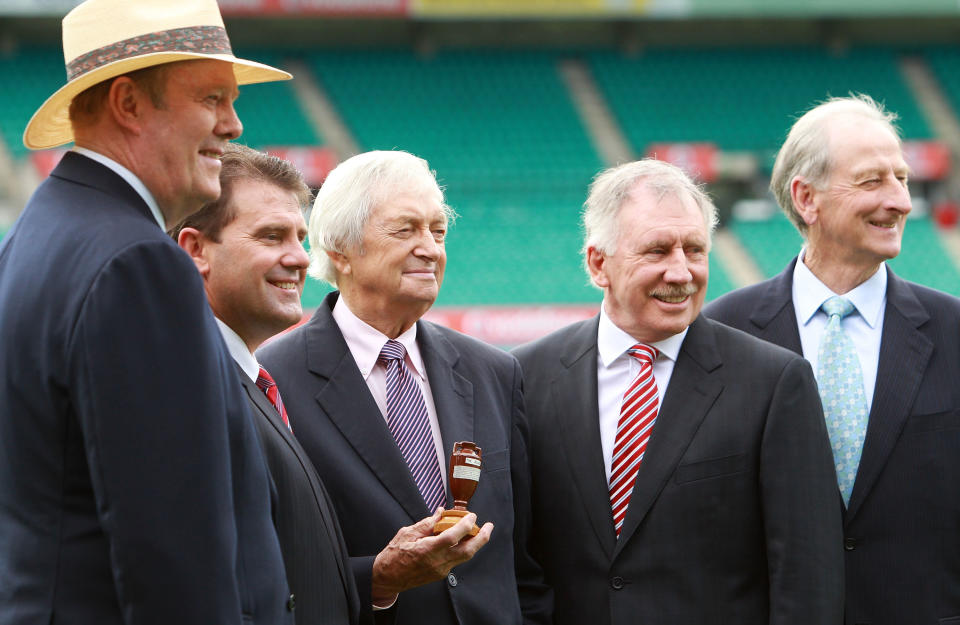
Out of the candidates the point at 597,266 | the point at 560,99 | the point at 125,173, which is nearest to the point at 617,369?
the point at 597,266

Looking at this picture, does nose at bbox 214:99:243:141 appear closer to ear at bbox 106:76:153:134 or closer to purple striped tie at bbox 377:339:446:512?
ear at bbox 106:76:153:134

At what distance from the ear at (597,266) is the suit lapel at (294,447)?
129 centimetres

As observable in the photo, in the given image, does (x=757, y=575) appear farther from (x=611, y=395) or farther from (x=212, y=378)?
(x=212, y=378)

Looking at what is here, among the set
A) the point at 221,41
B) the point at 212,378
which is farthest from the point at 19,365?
the point at 221,41

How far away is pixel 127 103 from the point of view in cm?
206

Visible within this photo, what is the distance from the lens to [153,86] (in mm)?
2064

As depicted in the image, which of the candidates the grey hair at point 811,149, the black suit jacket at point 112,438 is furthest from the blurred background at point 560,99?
the black suit jacket at point 112,438

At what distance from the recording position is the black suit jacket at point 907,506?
3289 mm

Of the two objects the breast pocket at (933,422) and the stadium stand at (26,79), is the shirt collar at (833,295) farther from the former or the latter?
the stadium stand at (26,79)

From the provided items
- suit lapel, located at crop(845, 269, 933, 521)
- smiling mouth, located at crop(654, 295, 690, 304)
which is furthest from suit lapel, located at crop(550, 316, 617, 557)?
suit lapel, located at crop(845, 269, 933, 521)

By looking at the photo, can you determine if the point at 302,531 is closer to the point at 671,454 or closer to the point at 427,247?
the point at 427,247

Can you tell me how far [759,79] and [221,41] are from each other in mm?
18804

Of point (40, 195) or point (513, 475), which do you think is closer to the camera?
point (40, 195)

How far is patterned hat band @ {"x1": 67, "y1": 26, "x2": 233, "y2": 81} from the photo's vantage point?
2043mm
